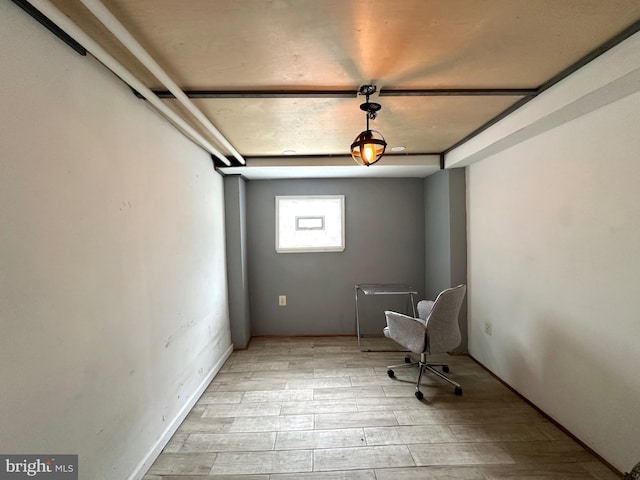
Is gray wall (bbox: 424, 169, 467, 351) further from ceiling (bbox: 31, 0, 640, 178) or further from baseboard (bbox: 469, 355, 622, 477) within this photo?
ceiling (bbox: 31, 0, 640, 178)

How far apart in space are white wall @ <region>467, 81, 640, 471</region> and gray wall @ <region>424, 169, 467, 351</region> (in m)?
0.45

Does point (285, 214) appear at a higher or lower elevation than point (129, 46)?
lower

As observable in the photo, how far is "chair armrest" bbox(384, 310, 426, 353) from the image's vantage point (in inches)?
93.9

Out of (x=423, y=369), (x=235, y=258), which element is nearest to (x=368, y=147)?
(x=423, y=369)

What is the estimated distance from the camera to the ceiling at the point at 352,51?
1.07m

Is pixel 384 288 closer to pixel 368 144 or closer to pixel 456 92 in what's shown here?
pixel 368 144

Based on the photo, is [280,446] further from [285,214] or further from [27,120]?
[285,214]

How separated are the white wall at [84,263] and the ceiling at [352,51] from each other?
0.27 m

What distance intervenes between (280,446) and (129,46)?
2.30m

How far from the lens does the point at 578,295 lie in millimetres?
1791

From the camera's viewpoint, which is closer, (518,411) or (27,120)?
(27,120)

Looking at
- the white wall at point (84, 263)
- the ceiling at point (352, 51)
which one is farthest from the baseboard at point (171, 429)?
the ceiling at point (352, 51)

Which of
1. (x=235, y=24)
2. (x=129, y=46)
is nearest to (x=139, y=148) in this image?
(x=129, y=46)

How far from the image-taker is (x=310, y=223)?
383 centimetres
